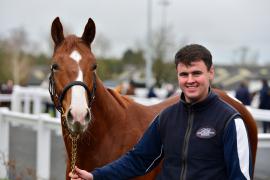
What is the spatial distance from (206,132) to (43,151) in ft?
14.5

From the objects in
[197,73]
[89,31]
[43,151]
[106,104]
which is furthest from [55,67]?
[43,151]

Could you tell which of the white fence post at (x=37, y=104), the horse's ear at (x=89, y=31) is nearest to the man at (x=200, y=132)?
the horse's ear at (x=89, y=31)

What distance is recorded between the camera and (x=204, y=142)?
8.20 feet

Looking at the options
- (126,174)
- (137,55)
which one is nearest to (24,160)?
(126,174)

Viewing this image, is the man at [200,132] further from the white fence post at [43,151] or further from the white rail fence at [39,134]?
the white fence post at [43,151]

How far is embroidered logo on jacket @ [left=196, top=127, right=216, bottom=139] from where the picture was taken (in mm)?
Answer: 2484

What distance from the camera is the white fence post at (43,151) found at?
6.45 meters

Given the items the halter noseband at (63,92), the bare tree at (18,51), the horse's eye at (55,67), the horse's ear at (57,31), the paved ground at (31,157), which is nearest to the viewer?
the halter noseband at (63,92)

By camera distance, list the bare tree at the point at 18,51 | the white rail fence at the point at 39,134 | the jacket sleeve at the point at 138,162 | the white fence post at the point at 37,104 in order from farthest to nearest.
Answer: the bare tree at the point at 18,51 < the white fence post at the point at 37,104 < the white rail fence at the point at 39,134 < the jacket sleeve at the point at 138,162

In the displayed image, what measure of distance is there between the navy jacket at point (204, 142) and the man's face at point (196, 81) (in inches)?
1.7

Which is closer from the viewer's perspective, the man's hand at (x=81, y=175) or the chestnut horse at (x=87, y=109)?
the man's hand at (x=81, y=175)

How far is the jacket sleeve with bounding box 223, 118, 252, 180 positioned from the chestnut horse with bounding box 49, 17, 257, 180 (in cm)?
103

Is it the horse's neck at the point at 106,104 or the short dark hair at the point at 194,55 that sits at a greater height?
the short dark hair at the point at 194,55

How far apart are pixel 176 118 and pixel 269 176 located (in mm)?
2774
